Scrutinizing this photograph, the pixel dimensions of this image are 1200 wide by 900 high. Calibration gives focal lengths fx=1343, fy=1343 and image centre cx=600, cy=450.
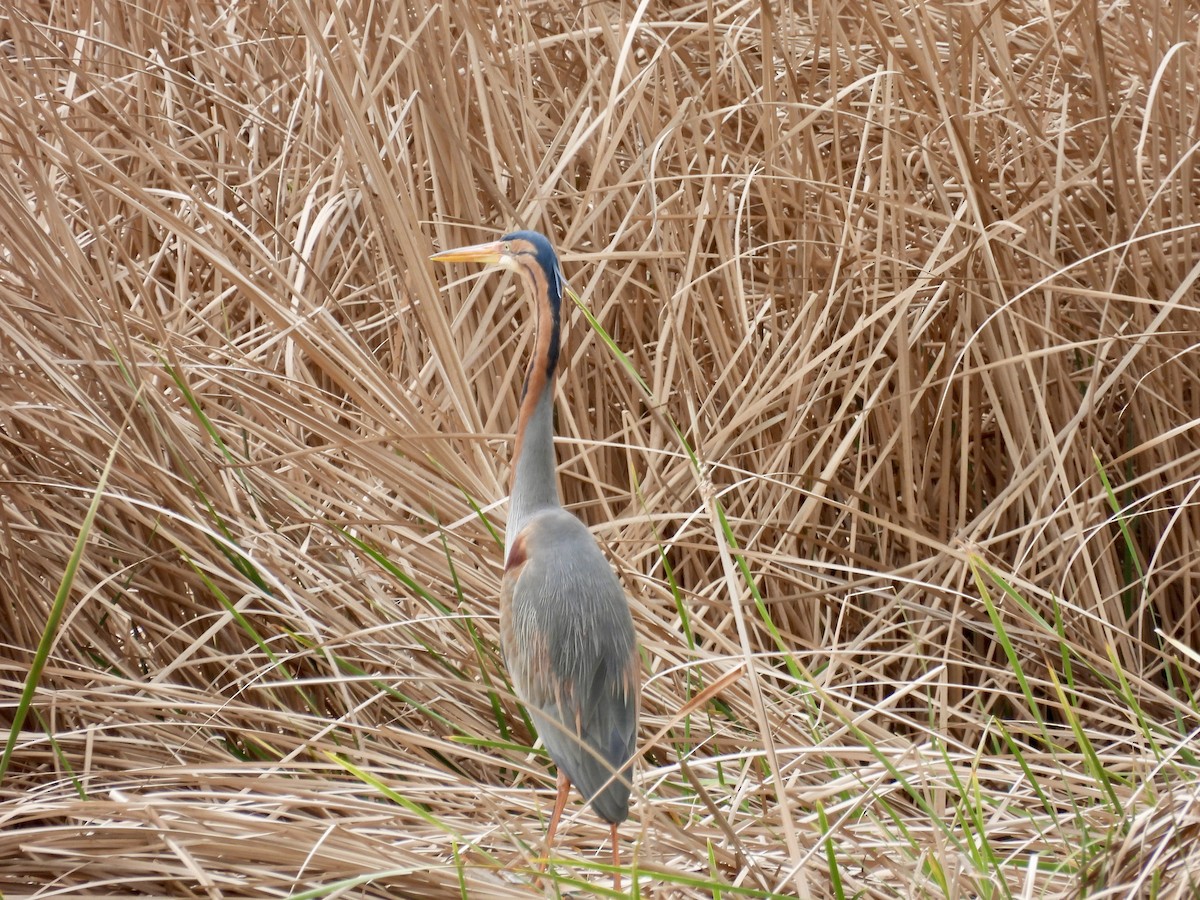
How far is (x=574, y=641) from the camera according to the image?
156cm

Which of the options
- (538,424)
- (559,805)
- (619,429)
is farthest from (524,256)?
(619,429)

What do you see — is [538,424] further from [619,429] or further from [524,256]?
[619,429]

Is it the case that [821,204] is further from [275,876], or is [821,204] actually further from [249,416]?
[275,876]

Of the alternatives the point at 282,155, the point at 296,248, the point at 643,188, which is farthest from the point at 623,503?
the point at 282,155

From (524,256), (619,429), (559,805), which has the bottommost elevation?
(559,805)

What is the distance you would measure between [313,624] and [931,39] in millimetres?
1363

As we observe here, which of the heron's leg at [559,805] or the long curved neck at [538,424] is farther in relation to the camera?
the long curved neck at [538,424]

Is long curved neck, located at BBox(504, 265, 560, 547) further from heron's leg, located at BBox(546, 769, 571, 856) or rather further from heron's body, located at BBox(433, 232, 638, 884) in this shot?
heron's leg, located at BBox(546, 769, 571, 856)

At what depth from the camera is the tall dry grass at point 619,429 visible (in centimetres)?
165

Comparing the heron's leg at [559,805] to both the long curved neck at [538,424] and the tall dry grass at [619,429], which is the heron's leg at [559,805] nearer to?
the tall dry grass at [619,429]

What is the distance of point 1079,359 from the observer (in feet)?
7.92

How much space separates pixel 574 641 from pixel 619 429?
3.26ft

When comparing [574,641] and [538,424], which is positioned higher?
[538,424]

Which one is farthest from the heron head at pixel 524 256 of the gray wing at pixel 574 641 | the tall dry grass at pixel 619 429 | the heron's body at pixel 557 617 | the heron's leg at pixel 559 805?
the heron's leg at pixel 559 805
